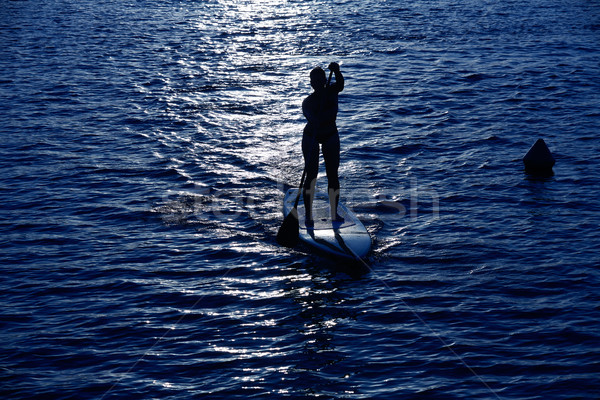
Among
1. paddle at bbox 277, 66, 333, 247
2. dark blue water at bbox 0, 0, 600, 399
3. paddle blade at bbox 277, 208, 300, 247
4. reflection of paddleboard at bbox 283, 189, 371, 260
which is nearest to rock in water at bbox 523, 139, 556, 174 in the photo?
dark blue water at bbox 0, 0, 600, 399

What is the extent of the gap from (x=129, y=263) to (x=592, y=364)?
7877 millimetres

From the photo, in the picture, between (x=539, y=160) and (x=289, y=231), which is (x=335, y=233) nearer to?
(x=289, y=231)

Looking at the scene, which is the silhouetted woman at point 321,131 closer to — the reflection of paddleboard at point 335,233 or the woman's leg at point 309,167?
the woman's leg at point 309,167

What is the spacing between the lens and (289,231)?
12.7 m

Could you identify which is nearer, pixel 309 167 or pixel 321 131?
pixel 321 131

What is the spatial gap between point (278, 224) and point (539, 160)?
6449mm

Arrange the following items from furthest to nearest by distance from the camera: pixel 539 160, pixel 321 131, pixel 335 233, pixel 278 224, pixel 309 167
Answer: pixel 539 160, pixel 278 224, pixel 309 167, pixel 335 233, pixel 321 131

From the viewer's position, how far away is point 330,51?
28.9m

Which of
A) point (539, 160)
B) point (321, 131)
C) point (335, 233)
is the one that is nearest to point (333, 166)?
point (321, 131)

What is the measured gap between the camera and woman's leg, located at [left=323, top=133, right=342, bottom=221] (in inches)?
506

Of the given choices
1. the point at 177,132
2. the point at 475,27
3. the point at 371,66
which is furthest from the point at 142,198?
the point at 475,27

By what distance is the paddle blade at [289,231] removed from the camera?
41.7 feet

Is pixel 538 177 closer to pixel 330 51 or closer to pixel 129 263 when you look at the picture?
pixel 129 263

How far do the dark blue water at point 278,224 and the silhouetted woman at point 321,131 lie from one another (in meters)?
1.19
